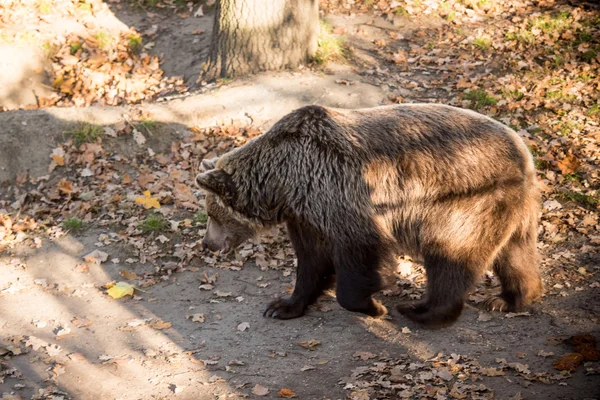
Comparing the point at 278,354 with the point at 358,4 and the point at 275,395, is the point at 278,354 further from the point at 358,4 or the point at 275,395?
the point at 358,4

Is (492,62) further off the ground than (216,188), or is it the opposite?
(492,62)

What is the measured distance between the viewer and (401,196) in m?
5.98

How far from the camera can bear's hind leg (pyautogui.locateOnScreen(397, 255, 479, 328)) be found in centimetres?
589

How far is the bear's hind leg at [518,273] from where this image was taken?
6152 mm

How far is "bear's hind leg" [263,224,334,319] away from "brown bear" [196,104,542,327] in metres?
0.02

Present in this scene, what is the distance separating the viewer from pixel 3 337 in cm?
646

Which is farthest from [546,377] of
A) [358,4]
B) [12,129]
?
[358,4]

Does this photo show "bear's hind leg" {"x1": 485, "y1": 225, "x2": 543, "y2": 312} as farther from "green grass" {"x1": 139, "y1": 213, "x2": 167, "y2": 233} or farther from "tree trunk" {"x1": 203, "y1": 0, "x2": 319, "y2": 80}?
"tree trunk" {"x1": 203, "y1": 0, "x2": 319, "y2": 80}

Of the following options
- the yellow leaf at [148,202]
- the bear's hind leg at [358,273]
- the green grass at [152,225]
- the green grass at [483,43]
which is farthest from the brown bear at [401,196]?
the green grass at [483,43]

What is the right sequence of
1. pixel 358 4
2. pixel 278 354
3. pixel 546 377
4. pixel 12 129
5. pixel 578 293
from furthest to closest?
pixel 358 4 → pixel 12 129 → pixel 578 293 → pixel 278 354 → pixel 546 377

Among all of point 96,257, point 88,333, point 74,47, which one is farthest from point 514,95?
point 74,47

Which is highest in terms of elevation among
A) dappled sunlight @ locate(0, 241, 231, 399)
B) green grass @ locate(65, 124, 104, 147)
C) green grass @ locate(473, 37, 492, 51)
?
green grass @ locate(473, 37, 492, 51)

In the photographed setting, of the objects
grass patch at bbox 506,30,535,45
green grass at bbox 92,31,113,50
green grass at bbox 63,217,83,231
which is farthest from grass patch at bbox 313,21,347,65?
green grass at bbox 63,217,83,231

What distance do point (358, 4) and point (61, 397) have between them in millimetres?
9466
